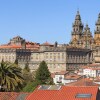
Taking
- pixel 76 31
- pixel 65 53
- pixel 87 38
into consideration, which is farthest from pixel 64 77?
pixel 76 31

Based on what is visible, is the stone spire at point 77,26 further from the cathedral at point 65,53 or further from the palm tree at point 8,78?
the palm tree at point 8,78

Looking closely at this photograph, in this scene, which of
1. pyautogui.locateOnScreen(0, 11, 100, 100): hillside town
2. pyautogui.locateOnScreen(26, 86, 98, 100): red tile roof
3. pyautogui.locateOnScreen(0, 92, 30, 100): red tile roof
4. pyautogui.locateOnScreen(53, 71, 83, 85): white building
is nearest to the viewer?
pyautogui.locateOnScreen(26, 86, 98, 100): red tile roof

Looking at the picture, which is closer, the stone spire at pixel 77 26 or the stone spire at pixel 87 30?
the stone spire at pixel 77 26

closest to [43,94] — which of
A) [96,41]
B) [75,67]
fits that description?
[75,67]

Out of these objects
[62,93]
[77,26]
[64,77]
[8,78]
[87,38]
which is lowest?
[64,77]

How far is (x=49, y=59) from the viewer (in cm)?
14112

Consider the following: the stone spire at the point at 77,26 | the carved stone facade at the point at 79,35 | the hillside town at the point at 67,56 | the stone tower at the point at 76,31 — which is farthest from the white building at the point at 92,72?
the stone spire at the point at 77,26

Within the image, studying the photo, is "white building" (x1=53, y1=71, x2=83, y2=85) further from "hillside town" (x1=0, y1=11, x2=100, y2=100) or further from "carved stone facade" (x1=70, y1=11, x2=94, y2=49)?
"carved stone facade" (x1=70, y1=11, x2=94, y2=49)

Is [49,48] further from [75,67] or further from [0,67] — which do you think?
[0,67]

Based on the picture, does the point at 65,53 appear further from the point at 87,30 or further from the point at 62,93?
the point at 62,93

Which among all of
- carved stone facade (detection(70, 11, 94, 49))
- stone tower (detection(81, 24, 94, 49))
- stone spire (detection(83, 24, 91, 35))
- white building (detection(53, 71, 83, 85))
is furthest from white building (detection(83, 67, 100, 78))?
stone spire (detection(83, 24, 91, 35))

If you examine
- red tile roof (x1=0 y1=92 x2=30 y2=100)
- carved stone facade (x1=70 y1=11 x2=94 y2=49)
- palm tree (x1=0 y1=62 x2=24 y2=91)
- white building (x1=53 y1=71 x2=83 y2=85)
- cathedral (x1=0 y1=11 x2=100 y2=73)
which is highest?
carved stone facade (x1=70 y1=11 x2=94 y2=49)

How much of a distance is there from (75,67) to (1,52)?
72.1 ft

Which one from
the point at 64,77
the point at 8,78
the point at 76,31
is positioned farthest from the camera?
the point at 76,31
